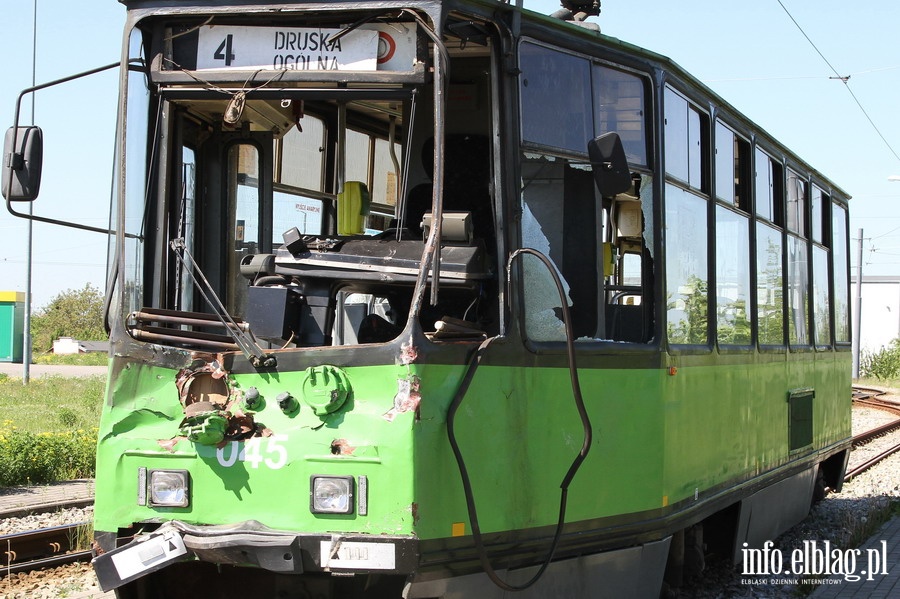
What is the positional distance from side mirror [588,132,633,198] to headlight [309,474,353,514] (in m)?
1.80

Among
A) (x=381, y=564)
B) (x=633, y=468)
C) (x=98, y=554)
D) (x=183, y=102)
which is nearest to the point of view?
(x=381, y=564)

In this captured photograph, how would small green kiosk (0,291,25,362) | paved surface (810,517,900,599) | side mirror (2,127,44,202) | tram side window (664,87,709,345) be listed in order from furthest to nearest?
small green kiosk (0,291,25,362) → paved surface (810,517,900,599) → tram side window (664,87,709,345) → side mirror (2,127,44,202)

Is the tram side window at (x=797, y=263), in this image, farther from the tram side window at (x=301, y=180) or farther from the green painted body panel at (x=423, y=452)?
the tram side window at (x=301, y=180)

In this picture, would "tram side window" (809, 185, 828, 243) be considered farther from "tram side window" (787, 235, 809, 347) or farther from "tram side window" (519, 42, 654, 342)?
"tram side window" (519, 42, 654, 342)

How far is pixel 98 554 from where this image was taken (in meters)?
4.74

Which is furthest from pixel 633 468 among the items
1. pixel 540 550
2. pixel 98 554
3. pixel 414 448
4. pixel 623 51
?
pixel 98 554

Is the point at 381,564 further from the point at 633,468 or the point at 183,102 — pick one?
the point at 183,102

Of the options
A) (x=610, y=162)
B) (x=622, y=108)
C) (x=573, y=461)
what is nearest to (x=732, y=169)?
(x=622, y=108)

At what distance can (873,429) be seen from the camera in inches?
767

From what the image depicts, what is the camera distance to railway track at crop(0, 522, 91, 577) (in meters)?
7.64

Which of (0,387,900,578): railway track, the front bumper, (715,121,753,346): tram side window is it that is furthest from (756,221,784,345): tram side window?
(0,387,900,578): railway track

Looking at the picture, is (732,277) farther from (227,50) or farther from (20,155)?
(20,155)

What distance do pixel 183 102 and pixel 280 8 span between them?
745 mm

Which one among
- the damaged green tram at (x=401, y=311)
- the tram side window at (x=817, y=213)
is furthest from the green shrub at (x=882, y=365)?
the damaged green tram at (x=401, y=311)
